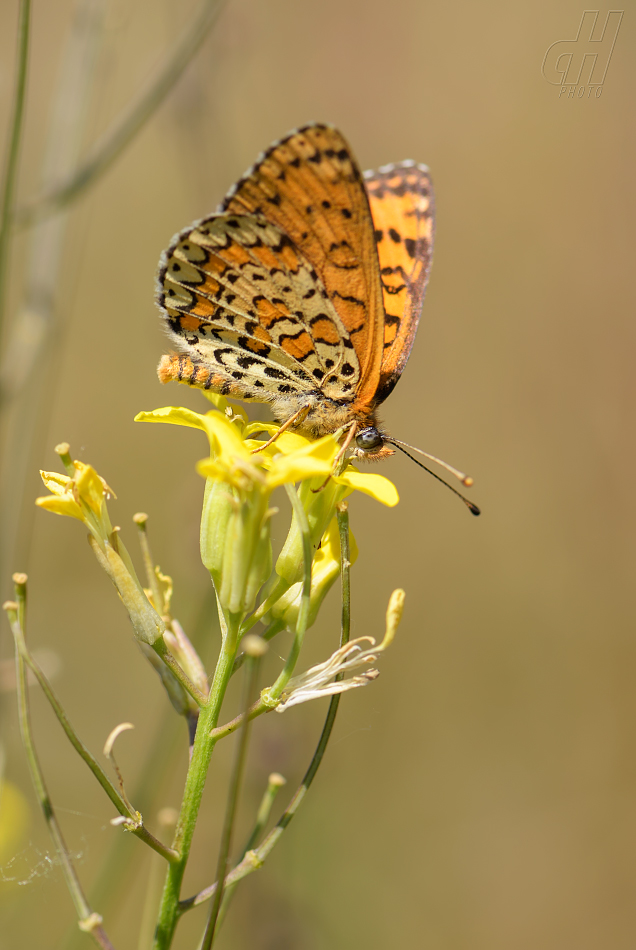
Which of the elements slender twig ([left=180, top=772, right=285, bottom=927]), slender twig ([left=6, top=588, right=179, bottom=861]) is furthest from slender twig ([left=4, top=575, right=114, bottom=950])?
slender twig ([left=180, top=772, right=285, bottom=927])

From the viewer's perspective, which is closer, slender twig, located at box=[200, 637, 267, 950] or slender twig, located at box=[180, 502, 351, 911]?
slender twig, located at box=[200, 637, 267, 950]

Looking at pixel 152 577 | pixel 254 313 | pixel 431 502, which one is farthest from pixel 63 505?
pixel 431 502

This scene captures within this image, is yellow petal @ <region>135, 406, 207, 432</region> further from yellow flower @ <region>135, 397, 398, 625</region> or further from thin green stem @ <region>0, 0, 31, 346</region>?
thin green stem @ <region>0, 0, 31, 346</region>

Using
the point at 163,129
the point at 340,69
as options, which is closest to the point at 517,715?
the point at 163,129

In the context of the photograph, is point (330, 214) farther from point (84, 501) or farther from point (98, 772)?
point (98, 772)

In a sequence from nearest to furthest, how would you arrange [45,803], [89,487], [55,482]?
[45,803] < [89,487] < [55,482]

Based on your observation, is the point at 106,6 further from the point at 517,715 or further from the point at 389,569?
the point at 517,715
